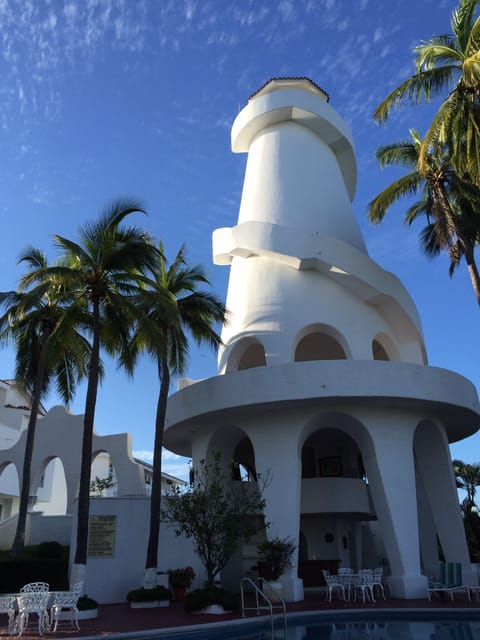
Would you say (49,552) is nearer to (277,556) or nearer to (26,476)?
(26,476)

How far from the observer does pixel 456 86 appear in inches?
648

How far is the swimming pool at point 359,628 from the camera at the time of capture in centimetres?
1206

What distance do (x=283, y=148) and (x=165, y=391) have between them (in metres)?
13.0

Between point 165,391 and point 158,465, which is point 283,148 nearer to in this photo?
point 165,391

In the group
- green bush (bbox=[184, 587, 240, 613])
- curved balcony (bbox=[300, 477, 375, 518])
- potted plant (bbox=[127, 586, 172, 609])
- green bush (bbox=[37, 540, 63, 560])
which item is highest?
curved balcony (bbox=[300, 477, 375, 518])

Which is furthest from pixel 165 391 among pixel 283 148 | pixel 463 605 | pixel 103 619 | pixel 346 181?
pixel 346 181

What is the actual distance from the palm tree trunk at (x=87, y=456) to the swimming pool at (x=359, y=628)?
14.7ft

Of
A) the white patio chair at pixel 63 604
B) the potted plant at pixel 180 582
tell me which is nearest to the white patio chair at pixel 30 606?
the white patio chair at pixel 63 604

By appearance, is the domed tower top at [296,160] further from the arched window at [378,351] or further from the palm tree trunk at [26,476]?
the palm tree trunk at [26,476]

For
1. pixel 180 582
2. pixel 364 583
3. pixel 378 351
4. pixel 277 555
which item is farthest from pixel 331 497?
pixel 378 351

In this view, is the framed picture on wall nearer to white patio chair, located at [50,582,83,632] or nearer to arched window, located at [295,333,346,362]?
arched window, located at [295,333,346,362]

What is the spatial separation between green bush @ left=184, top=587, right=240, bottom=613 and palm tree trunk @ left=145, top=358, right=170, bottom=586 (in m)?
2.72

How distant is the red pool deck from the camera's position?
12.6 metres

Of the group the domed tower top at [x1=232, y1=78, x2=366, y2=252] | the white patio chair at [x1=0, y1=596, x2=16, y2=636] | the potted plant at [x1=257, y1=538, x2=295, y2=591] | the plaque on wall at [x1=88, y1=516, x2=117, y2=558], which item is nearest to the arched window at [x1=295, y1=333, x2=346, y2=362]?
the domed tower top at [x1=232, y1=78, x2=366, y2=252]
